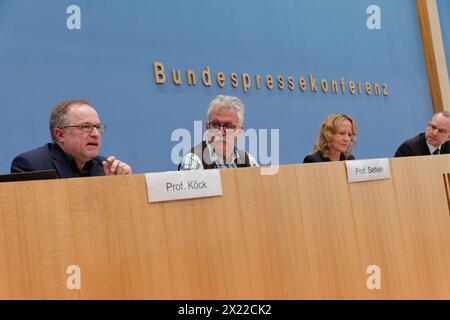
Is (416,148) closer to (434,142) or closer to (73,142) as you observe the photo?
(434,142)

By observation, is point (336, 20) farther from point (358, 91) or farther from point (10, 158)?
point (10, 158)

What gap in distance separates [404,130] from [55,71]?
3.75 m

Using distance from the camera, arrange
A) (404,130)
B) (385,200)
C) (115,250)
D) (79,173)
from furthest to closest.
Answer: (404,130), (79,173), (385,200), (115,250)

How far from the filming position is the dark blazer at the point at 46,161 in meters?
2.16

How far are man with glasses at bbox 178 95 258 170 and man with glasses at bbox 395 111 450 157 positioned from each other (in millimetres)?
1730

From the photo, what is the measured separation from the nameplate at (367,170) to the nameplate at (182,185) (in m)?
0.59

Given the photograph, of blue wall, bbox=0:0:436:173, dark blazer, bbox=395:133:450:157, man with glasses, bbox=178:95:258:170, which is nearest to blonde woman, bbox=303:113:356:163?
man with glasses, bbox=178:95:258:170

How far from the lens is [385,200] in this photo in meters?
2.18

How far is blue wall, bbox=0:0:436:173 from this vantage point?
319 centimetres

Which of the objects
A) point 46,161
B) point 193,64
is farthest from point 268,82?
point 46,161

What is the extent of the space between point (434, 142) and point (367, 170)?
216 cm

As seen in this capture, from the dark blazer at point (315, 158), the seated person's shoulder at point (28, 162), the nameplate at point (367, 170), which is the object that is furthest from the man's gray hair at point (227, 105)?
the seated person's shoulder at point (28, 162)
